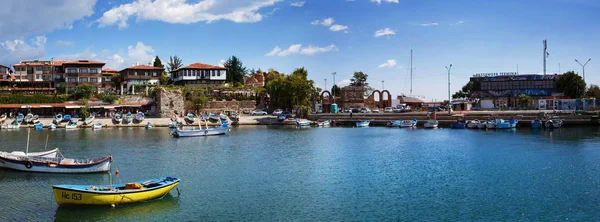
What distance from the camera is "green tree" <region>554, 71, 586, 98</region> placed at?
99.1m

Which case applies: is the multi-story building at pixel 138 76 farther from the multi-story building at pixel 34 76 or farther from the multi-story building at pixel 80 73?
the multi-story building at pixel 34 76

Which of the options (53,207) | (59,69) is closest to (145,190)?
(53,207)

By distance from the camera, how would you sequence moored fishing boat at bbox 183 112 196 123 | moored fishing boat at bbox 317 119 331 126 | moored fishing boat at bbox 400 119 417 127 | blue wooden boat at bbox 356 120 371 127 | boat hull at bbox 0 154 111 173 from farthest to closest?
moored fishing boat at bbox 317 119 331 126 < moored fishing boat at bbox 183 112 196 123 < blue wooden boat at bbox 356 120 371 127 < moored fishing boat at bbox 400 119 417 127 < boat hull at bbox 0 154 111 173

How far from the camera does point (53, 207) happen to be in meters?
26.8

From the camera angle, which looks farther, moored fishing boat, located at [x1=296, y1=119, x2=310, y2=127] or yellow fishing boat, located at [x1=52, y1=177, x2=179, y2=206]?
moored fishing boat, located at [x1=296, y1=119, x2=310, y2=127]

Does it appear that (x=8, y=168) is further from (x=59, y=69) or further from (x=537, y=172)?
(x=59, y=69)

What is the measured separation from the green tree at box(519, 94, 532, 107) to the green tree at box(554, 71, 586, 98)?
8144 millimetres

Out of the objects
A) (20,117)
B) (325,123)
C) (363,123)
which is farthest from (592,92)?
(20,117)

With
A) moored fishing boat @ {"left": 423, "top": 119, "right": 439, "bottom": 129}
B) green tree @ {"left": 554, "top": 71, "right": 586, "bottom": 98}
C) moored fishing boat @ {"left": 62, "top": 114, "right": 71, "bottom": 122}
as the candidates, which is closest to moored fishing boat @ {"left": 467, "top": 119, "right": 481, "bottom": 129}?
moored fishing boat @ {"left": 423, "top": 119, "right": 439, "bottom": 129}

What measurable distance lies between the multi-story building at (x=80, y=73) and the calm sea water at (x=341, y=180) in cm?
4858

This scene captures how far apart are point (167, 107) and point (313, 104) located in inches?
1347

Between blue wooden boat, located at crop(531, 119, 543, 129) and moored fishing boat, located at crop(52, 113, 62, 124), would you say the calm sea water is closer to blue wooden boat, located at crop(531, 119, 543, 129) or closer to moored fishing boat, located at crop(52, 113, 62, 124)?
blue wooden boat, located at crop(531, 119, 543, 129)

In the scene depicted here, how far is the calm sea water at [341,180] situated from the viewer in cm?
2589

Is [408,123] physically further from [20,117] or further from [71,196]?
[20,117]
